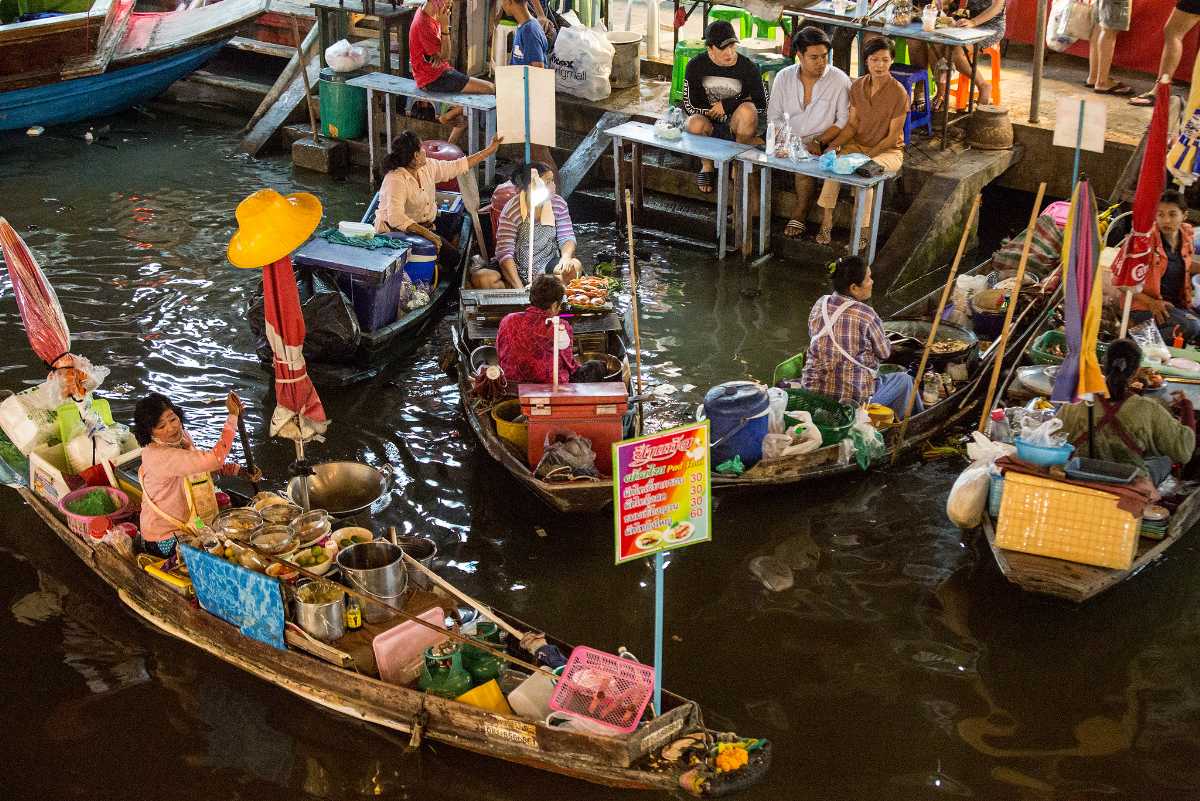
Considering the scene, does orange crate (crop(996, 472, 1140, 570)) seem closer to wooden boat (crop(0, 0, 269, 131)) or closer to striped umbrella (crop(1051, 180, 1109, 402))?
striped umbrella (crop(1051, 180, 1109, 402))

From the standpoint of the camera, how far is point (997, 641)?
6.32 meters

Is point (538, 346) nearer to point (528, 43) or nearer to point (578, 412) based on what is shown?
point (578, 412)

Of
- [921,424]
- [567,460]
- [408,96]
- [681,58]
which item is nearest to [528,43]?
[408,96]

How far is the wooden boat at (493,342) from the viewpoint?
6824 mm

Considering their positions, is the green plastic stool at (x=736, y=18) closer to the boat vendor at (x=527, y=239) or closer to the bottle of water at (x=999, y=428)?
the boat vendor at (x=527, y=239)

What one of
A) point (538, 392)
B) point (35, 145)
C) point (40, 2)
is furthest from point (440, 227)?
point (40, 2)

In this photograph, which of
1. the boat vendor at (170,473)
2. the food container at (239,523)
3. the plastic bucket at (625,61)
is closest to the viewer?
the boat vendor at (170,473)

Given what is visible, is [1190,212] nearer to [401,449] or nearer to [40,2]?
[401,449]

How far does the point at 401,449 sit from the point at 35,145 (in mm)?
7788

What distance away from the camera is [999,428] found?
288 inches

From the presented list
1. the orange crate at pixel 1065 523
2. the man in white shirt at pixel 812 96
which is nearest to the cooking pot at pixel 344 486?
the orange crate at pixel 1065 523

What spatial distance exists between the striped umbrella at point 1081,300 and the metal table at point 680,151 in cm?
442

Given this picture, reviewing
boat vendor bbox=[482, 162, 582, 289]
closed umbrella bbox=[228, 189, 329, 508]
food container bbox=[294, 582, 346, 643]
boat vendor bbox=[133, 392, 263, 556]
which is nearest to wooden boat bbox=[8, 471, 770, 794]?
food container bbox=[294, 582, 346, 643]

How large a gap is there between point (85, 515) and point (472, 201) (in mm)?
4121
